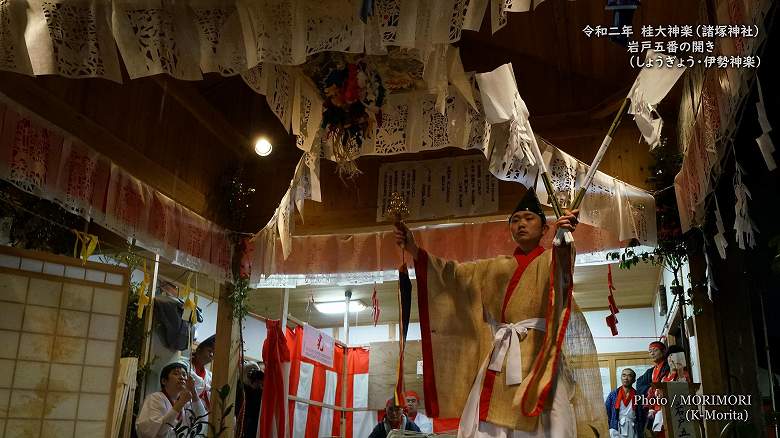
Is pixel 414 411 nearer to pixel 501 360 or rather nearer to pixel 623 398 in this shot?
pixel 623 398

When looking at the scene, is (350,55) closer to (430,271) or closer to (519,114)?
(519,114)

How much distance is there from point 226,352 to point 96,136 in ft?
7.17

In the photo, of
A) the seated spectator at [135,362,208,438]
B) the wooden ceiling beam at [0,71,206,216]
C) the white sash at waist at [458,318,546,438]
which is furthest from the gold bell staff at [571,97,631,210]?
the seated spectator at [135,362,208,438]

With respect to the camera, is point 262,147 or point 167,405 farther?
point 262,147

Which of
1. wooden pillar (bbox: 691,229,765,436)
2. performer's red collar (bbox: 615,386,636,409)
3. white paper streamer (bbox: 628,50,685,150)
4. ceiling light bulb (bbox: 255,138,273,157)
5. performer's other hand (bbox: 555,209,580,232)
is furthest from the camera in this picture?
performer's red collar (bbox: 615,386,636,409)

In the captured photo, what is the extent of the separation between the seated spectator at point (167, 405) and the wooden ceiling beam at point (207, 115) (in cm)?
200

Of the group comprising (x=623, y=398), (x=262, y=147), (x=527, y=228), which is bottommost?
(x=623, y=398)

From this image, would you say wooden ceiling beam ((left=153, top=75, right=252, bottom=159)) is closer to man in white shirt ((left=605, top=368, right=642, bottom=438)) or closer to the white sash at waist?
the white sash at waist

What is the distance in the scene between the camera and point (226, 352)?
19.5 feet

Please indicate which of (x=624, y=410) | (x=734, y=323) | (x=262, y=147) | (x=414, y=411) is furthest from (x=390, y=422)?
(x=734, y=323)

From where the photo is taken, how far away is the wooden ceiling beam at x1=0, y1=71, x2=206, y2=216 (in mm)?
4055

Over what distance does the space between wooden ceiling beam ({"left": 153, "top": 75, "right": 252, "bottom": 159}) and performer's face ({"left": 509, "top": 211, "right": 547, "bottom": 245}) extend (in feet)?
10.2

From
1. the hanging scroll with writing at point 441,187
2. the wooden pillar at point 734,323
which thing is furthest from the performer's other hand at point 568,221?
the hanging scroll with writing at point 441,187

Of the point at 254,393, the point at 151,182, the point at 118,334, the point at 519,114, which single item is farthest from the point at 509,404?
the point at 254,393
